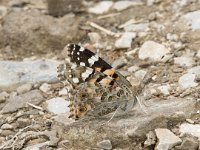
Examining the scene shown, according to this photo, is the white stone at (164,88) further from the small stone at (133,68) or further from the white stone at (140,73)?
the small stone at (133,68)

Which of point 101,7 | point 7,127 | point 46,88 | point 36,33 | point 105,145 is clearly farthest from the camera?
point 101,7

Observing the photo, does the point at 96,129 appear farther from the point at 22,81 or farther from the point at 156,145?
the point at 22,81

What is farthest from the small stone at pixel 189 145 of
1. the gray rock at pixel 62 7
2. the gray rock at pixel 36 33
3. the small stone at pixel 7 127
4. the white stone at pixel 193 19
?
the gray rock at pixel 62 7

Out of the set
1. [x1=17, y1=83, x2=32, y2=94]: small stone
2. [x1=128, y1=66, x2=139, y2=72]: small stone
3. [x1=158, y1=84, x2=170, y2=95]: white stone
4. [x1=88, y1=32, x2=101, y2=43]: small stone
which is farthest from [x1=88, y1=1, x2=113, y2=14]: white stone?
[x1=158, y1=84, x2=170, y2=95]: white stone

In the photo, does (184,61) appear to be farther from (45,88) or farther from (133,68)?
(45,88)

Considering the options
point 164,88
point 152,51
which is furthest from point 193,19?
point 164,88

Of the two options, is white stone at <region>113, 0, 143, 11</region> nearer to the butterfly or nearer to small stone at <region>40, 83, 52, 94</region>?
small stone at <region>40, 83, 52, 94</region>
